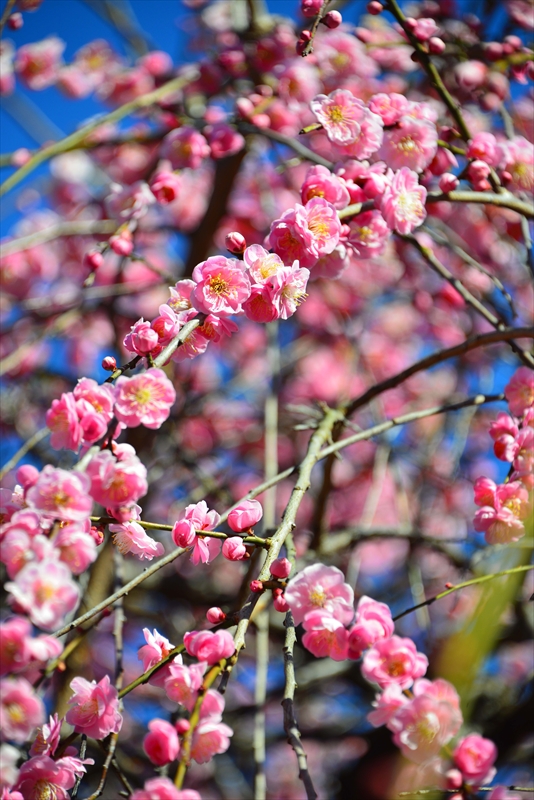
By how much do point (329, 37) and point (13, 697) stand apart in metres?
2.00

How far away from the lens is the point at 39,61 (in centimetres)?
276

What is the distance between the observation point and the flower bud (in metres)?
0.98

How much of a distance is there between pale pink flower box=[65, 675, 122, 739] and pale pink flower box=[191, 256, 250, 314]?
0.50 m

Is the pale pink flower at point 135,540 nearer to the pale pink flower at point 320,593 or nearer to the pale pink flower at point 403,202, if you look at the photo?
the pale pink flower at point 320,593

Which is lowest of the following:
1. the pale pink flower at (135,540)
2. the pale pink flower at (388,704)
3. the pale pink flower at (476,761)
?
the pale pink flower at (476,761)

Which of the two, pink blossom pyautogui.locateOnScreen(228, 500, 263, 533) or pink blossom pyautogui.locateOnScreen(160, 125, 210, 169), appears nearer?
pink blossom pyautogui.locateOnScreen(228, 500, 263, 533)

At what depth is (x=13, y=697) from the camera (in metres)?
0.63

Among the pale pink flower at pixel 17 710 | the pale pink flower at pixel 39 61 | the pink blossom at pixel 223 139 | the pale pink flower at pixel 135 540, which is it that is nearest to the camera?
the pale pink flower at pixel 17 710

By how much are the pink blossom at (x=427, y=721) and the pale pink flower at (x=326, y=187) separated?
718 millimetres

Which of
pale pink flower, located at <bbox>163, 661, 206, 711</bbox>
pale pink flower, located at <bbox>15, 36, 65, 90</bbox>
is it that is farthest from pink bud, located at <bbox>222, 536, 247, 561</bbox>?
pale pink flower, located at <bbox>15, 36, 65, 90</bbox>

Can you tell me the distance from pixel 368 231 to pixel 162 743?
2.78 ft

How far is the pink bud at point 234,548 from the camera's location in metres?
0.89

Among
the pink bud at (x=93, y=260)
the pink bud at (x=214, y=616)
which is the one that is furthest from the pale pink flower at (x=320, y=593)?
the pink bud at (x=93, y=260)

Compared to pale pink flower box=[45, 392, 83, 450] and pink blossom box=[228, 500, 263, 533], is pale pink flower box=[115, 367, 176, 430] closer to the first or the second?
pale pink flower box=[45, 392, 83, 450]
